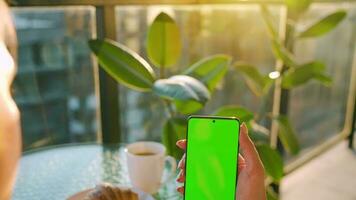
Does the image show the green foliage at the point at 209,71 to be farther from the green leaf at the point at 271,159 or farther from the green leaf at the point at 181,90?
the green leaf at the point at 271,159

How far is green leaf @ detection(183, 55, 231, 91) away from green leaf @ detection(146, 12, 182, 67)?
2.1 inches

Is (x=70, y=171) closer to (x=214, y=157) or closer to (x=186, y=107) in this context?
(x=186, y=107)

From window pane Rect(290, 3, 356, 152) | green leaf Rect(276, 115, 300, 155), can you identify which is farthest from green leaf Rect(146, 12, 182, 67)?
window pane Rect(290, 3, 356, 152)

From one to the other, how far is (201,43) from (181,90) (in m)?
0.72

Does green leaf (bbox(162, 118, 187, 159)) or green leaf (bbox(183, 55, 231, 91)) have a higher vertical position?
green leaf (bbox(183, 55, 231, 91))

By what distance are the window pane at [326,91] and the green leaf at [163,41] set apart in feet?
3.23

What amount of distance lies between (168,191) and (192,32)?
0.74 metres

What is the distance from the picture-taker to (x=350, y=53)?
205cm

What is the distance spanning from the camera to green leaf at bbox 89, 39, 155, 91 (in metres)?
0.77

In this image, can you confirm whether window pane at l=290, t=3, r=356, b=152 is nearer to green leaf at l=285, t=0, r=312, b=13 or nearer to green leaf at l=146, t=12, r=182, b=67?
green leaf at l=285, t=0, r=312, b=13

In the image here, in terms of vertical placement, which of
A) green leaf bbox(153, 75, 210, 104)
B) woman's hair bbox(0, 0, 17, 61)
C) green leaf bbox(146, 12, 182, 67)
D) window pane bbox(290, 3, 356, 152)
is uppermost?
woman's hair bbox(0, 0, 17, 61)

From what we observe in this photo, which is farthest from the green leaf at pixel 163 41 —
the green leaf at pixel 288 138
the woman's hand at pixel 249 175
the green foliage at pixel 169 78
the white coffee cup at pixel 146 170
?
the green leaf at pixel 288 138

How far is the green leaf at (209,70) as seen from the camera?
32.3 inches

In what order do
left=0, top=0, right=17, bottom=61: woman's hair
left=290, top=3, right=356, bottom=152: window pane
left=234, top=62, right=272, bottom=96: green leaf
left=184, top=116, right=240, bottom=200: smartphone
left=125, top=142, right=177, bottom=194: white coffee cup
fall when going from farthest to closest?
left=290, top=3, right=356, bottom=152: window pane < left=234, top=62, right=272, bottom=96: green leaf < left=125, top=142, right=177, bottom=194: white coffee cup < left=184, top=116, right=240, bottom=200: smartphone < left=0, top=0, right=17, bottom=61: woman's hair
